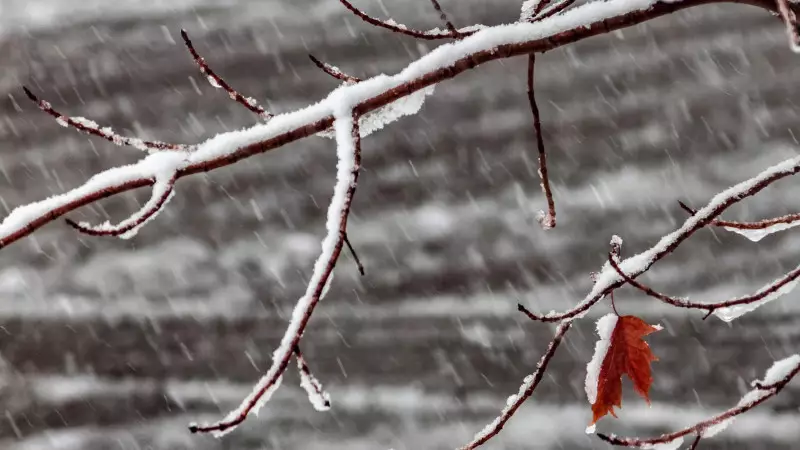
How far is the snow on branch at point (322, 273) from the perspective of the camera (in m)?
0.82

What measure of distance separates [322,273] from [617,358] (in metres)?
0.65

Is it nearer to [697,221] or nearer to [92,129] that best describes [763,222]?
[697,221]

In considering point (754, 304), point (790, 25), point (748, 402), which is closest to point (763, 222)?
point (754, 304)

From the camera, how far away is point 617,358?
3.83ft

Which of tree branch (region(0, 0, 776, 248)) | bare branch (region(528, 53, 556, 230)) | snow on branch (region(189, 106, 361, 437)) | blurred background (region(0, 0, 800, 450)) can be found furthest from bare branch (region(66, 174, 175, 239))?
blurred background (region(0, 0, 800, 450))

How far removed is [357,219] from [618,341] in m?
2.47

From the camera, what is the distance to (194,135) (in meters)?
3.60

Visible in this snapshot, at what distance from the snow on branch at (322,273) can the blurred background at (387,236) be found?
8.47 feet

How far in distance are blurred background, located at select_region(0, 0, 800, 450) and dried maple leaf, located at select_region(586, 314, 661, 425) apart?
2.21m

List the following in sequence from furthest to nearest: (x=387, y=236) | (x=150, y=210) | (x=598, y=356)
A: (x=387, y=236), (x=598, y=356), (x=150, y=210)

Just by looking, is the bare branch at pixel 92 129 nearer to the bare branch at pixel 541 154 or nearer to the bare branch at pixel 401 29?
the bare branch at pixel 401 29

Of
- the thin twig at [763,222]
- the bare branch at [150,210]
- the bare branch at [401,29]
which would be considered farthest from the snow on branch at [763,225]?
the bare branch at [150,210]

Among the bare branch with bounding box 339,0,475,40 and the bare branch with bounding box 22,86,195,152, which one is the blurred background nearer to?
the bare branch with bounding box 339,0,475,40

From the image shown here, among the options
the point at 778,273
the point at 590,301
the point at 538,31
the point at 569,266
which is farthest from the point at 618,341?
the point at 778,273
